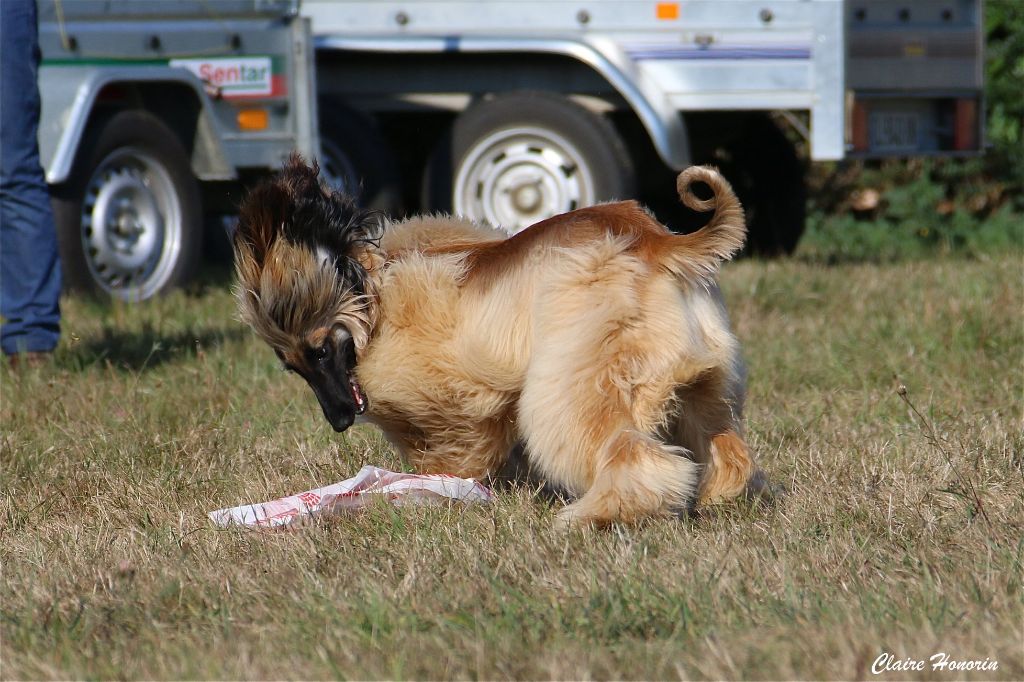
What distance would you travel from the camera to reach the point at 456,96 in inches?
321

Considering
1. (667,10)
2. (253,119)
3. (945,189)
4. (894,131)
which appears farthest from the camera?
(945,189)

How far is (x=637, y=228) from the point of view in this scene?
3291 mm

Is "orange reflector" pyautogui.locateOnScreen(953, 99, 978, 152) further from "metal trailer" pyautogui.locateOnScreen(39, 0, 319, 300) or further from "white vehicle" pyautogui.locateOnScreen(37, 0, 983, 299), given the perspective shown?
"metal trailer" pyautogui.locateOnScreen(39, 0, 319, 300)

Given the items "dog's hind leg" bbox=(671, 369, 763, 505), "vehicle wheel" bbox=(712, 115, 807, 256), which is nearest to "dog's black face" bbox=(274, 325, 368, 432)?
"dog's hind leg" bbox=(671, 369, 763, 505)

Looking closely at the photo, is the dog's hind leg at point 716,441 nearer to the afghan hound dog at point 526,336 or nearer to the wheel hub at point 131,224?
the afghan hound dog at point 526,336

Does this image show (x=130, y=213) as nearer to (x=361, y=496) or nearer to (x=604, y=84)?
(x=604, y=84)

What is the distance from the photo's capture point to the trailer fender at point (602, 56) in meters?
7.62

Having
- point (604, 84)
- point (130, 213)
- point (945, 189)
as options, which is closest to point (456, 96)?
point (604, 84)

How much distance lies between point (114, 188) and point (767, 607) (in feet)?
16.4

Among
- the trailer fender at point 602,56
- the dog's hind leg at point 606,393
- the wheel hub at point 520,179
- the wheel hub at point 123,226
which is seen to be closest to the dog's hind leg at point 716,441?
the dog's hind leg at point 606,393

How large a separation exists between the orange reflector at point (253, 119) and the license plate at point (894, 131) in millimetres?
3630

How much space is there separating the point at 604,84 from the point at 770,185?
1.77 m

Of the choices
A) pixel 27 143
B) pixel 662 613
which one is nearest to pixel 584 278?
pixel 662 613

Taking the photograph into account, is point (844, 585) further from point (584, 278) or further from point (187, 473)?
point (187, 473)
